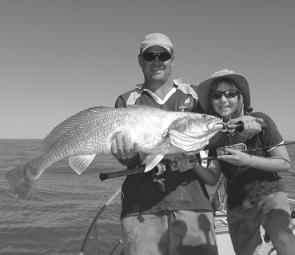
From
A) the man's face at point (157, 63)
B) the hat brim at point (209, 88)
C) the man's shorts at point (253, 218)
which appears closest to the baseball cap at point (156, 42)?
the man's face at point (157, 63)

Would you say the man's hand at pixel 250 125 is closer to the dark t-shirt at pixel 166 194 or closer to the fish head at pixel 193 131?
the fish head at pixel 193 131

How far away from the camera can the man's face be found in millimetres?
4527

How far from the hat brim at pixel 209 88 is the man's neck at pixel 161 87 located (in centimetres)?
41

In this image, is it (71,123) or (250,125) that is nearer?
(250,125)

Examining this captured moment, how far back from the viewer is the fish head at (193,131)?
4.12 metres

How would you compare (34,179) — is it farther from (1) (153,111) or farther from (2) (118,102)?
(1) (153,111)

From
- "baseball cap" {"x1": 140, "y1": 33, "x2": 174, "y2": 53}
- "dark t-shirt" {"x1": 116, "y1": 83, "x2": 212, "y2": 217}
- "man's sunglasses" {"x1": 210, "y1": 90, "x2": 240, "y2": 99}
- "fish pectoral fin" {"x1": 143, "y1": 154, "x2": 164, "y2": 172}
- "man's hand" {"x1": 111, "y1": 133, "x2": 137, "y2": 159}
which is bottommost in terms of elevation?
"dark t-shirt" {"x1": 116, "y1": 83, "x2": 212, "y2": 217}

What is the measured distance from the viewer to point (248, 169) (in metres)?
4.32

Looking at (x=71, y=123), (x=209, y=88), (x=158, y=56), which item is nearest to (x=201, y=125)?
(x=209, y=88)

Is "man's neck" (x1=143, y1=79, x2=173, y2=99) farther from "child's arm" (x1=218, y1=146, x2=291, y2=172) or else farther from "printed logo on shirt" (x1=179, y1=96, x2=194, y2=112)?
"child's arm" (x1=218, y1=146, x2=291, y2=172)

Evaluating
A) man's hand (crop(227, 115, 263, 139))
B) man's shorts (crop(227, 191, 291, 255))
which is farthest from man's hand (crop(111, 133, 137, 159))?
man's shorts (crop(227, 191, 291, 255))

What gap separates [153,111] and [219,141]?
1.06 m

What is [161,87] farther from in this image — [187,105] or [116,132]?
[116,132]

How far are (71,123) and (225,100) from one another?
2016mm
